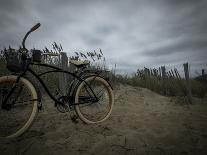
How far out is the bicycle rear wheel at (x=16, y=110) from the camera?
296 centimetres

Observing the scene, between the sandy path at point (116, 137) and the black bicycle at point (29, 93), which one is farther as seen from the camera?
the black bicycle at point (29, 93)

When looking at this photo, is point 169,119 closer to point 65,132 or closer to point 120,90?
point 65,132

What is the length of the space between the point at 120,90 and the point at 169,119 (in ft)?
13.3

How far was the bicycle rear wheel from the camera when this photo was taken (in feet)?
9.73

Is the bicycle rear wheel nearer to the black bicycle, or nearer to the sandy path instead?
the black bicycle

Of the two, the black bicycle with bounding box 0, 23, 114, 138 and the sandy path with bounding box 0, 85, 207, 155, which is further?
the black bicycle with bounding box 0, 23, 114, 138

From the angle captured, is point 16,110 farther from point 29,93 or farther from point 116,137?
point 116,137

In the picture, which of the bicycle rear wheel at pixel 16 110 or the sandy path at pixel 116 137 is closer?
the sandy path at pixel 116 137

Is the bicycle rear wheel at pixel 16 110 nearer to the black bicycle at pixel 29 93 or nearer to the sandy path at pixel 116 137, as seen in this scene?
the black bicycle at pixel 29 93

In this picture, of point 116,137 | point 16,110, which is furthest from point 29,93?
point 16,110

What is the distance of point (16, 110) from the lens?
512 centimetres

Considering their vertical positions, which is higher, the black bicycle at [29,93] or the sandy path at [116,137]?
the black bicycle at [29,93]

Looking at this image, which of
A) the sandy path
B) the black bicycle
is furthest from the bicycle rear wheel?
the sandy path

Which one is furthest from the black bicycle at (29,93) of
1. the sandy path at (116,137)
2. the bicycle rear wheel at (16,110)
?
the sandy path at (116,137)
